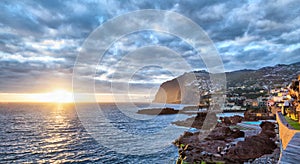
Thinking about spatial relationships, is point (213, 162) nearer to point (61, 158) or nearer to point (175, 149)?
point (175, 149)

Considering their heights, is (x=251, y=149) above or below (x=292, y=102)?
below

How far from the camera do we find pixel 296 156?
696 centimetres

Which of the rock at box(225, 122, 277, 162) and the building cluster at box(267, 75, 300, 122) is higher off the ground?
the building cluster at box(267, 75, 300, 122)

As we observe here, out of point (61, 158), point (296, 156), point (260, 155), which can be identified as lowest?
point (61, 158)

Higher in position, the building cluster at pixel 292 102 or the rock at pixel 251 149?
the building cluster at pixel 292 102

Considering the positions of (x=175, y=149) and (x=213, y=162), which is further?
(x=175, y=149)

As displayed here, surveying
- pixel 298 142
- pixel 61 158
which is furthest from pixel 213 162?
pixel 61 158

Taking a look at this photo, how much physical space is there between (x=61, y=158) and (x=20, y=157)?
5554 mm

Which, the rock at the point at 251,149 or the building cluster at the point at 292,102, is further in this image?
the building cluster at the point at 292,102

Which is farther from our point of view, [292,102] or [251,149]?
[292,102]

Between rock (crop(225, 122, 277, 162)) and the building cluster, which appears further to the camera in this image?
the building cluster

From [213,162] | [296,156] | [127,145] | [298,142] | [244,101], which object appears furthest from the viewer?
[244,101]

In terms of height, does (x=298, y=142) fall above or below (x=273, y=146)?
above

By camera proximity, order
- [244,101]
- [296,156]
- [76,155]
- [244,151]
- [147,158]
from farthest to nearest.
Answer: [244,101] < [76,155] < [147,158] < [244,151] < [296,156]
